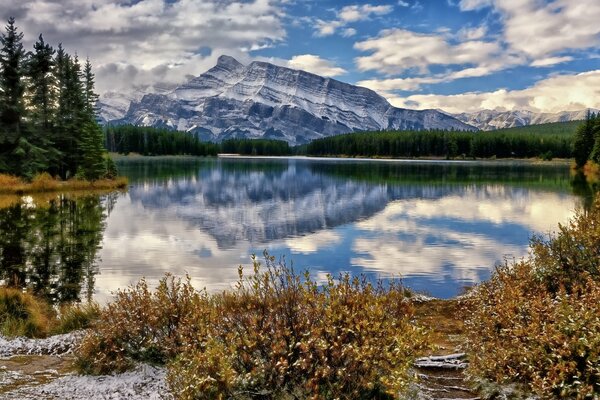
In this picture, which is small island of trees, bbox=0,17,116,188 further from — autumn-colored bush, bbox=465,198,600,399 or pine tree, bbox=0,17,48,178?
autumn-colored bush, bbox=465,198,600,399

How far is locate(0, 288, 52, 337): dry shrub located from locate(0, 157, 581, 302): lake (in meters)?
2.09

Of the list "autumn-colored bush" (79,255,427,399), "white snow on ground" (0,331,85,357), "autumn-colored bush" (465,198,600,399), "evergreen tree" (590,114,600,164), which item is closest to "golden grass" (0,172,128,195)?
"white snow on ground" (0,331,85,357)

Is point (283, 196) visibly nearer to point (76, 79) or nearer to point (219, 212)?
point (219, 212)

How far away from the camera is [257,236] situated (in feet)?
114

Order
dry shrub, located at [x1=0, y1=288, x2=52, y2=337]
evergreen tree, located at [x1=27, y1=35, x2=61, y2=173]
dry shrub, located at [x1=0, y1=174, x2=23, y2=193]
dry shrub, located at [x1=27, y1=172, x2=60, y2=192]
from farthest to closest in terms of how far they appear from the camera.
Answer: evergreen tree, located at [x1=27, y1=35, x2=61, y2=173] < dry shrub, located at [x1=27, y1=172, x2=60, y2=192] < dry shrub, located at [x1=0, y1=174, x2=23, y2=193] < dry shrub, located at [x1=0, y1=288, x2=52, y2=337]

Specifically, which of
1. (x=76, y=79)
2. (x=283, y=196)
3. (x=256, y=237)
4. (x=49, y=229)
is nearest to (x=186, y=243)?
(x=256, y=237)

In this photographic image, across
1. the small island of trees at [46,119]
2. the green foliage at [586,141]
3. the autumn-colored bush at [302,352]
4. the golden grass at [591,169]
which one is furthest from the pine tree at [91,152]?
the green foliage at [586,141]

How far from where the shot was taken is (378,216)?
45656 mm

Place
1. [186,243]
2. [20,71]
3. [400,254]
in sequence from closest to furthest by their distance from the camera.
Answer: [400,254]
[186,243]
[20,71]

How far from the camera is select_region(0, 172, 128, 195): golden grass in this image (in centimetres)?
5438

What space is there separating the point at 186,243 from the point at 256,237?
197 inches

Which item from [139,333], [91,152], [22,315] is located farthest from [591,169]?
[139,333]

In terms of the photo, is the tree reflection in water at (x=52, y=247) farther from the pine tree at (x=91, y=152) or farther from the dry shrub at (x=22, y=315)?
the pine tree at (x=91, y=152)

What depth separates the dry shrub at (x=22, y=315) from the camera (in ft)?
43.3
